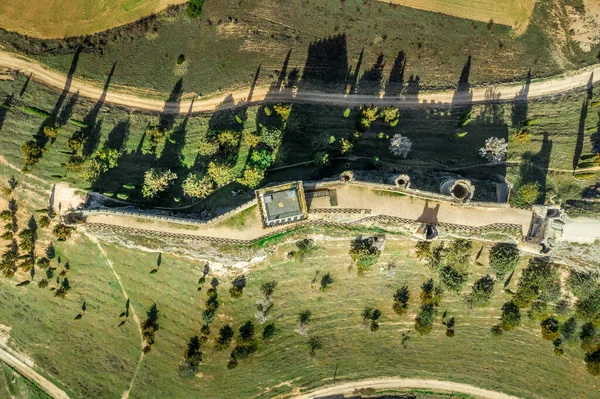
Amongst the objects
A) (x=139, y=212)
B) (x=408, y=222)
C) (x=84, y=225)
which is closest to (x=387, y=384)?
(x=408, y=222)

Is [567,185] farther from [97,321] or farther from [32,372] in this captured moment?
[32,372]

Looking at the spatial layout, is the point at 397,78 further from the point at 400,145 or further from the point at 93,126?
the point at 93,126

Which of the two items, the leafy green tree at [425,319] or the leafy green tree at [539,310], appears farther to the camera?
the leafy green tree at [425,319]

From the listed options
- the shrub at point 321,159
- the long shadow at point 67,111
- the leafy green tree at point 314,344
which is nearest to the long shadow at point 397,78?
the shrub at point 321,159

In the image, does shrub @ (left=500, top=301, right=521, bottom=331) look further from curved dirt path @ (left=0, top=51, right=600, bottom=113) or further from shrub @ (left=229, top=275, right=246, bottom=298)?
shrub @ (left=229, top=275, right=246, bottom=298)

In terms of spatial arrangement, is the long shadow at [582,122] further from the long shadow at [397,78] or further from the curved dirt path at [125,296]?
the curved dirt path at [125,296]

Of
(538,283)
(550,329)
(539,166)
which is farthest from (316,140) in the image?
(550,329)
